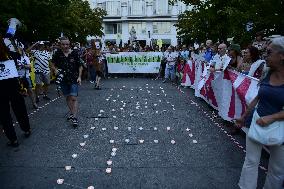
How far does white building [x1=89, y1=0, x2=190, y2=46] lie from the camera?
7275cm

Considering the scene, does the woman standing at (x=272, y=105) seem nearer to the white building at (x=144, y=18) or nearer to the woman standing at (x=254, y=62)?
the woman standing at (x=254, y=62)

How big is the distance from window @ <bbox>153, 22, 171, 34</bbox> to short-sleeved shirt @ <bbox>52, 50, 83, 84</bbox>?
65.2 m

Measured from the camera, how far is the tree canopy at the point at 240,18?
1130cm

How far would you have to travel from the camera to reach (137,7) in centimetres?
7444

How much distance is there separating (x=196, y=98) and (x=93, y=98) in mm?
3446

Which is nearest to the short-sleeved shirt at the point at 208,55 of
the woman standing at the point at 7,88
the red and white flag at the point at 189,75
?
the red and white flag at the point at 189,75

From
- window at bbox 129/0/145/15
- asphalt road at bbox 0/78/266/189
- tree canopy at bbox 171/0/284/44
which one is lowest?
asphalt road at bbox 0/78/266/189

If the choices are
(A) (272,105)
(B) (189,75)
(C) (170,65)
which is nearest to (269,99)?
(A) (272,105)

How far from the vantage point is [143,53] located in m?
24.9

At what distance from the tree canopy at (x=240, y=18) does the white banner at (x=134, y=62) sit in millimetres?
4589

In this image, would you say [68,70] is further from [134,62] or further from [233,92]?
[134,62]

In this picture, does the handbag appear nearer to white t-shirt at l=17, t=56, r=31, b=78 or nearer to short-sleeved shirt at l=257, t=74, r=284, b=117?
short-sleeved shirt at l=257, t=74, r=284, b=117

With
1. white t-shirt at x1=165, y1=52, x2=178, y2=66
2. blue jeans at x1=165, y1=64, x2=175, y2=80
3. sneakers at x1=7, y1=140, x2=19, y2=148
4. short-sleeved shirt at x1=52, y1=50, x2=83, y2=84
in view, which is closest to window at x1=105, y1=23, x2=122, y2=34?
white t-shirt at x1=165, y1=52, x2=178, y2=66

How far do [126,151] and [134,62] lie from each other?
1787 cm
